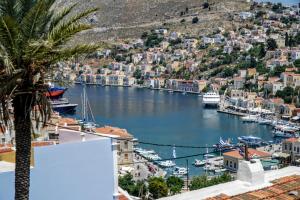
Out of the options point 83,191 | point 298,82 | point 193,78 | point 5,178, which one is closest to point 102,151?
point 83,191

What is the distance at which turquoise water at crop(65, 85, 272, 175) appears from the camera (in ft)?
111

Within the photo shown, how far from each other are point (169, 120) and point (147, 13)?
71.5m

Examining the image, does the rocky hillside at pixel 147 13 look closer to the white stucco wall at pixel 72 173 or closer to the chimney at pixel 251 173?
the white stucco wall at pixel 72 173

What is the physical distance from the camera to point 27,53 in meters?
2.93

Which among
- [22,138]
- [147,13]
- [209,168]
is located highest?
[147,13]

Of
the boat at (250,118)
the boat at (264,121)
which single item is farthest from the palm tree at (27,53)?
the boat at (250,118)

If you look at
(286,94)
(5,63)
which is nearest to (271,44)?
(286,94)

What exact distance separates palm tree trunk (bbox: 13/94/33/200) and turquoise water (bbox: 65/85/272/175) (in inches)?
822

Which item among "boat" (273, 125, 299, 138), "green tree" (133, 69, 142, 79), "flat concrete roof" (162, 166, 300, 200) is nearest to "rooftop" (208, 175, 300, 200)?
"flat concrete roof" (162, 166, 300, 200)

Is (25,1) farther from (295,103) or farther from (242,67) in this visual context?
(242,67)

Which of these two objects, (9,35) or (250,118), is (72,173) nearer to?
(9,35)

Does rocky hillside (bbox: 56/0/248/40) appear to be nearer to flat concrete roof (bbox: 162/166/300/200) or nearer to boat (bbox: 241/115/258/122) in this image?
boat (bbox: 241/115/258/122)

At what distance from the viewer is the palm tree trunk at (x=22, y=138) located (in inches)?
122

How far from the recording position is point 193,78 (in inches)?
2694
